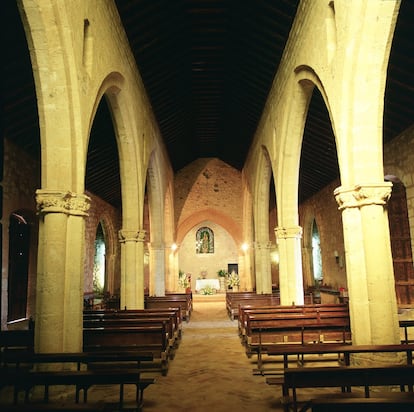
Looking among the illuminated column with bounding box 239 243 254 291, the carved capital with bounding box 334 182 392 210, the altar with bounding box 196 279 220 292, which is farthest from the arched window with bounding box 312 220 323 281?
the carved capital with bounding box 334 182 392 210

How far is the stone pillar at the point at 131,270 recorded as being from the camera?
991 cm

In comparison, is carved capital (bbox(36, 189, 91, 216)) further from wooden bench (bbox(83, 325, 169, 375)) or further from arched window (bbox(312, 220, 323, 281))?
arched window (bbox(312, 220, 323, 281))

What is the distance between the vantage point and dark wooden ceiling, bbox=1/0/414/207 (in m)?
7.87

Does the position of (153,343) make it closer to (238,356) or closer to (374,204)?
(238,356)

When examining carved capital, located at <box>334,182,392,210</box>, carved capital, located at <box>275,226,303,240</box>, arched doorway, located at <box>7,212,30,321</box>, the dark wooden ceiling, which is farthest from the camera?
arched doorway, located at <box>7,212,30,321</box>

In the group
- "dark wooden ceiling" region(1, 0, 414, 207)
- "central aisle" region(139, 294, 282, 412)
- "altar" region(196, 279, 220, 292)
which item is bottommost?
"central aisle" region(139, 294, 282, 412)

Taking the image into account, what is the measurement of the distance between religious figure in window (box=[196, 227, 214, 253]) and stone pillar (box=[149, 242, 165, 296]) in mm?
9883

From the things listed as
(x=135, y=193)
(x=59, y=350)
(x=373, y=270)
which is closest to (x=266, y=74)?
(x=135, y=193)

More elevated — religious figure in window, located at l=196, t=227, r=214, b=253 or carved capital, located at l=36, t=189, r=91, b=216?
religious figure in window, located at l=196, t=227, r=214, b=253

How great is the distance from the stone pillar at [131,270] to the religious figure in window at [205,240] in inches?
642

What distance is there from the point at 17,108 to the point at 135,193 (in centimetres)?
329

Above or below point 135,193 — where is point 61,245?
below

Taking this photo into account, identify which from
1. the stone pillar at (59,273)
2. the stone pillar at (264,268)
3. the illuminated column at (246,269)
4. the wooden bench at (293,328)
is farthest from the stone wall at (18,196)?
Answer: the illuminated column at (246,269)

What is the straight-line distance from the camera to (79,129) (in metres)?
5.56
